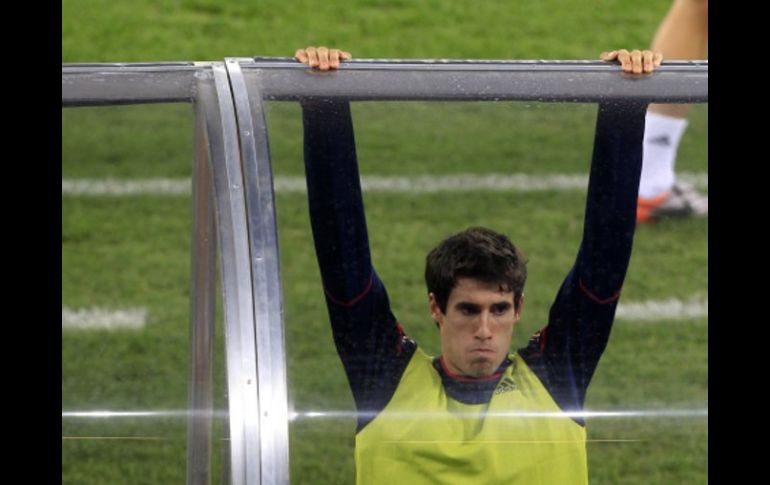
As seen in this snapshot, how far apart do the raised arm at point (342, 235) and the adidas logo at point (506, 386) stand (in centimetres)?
19

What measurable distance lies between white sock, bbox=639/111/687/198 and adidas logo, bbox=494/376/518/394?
0.53 metres

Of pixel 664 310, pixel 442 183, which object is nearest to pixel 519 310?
→ pixel 442 183

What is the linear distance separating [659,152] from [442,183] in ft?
3.45

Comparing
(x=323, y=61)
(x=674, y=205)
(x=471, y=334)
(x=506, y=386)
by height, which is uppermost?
(x=323, y=61)

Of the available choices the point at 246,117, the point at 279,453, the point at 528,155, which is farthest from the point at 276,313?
the point at 528,155

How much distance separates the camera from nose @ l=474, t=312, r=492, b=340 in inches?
121

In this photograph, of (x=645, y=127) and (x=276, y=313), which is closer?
(x=276, y=313)

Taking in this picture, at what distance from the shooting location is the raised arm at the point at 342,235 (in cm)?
304

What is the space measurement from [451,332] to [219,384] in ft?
1.70

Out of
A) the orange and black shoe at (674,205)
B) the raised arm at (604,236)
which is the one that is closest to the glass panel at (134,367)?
the raised arm at (604,236)

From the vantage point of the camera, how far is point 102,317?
19.3 ft

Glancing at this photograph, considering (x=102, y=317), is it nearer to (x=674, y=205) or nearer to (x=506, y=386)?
(x=674, y=205)
